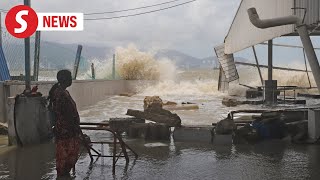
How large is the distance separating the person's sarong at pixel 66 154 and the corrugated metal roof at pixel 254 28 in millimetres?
7950

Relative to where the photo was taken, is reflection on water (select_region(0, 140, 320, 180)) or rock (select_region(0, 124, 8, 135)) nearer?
reflection on water (select_region(0, 140, 320, 180))

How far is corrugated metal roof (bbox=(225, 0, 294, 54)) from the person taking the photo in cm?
1273

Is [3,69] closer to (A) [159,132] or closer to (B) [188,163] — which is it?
(A) [159,132]

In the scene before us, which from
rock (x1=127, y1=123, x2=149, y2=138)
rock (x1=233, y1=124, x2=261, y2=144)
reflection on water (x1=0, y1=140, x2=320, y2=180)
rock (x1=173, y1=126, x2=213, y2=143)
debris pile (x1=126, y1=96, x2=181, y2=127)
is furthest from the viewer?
debris pile (x1=126, y1=96, x2=181, y2=127)

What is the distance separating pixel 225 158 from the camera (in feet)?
25.6

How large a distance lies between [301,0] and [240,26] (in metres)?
8.99

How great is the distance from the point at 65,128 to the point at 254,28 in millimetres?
12173

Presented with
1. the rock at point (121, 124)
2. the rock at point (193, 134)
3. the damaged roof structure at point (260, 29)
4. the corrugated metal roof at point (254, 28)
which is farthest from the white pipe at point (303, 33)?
the rock at point (121, 124)

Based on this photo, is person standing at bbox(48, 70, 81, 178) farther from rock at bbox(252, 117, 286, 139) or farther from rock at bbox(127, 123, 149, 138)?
rock at bbox(252, 117, 286, 139)

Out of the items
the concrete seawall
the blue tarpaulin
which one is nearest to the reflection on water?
the concrete seawall

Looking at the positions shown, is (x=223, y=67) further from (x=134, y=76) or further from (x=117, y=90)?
(x=134, y=76)

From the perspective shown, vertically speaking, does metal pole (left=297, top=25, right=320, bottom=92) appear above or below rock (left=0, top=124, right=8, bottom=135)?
above

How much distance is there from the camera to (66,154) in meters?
6.13

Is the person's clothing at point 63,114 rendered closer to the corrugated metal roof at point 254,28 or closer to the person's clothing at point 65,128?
the person's clothing at point 65,128
